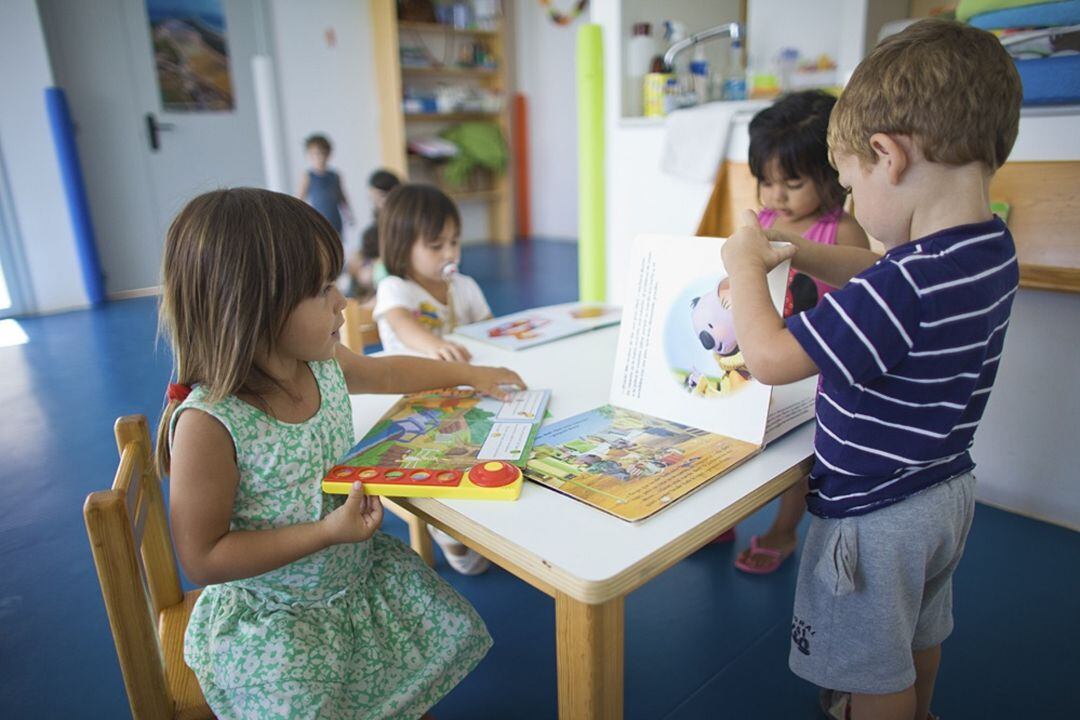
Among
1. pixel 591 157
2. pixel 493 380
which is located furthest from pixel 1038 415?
pixel 591 157

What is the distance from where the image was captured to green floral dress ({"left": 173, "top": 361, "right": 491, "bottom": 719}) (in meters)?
0.75

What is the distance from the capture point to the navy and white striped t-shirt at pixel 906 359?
668 mm

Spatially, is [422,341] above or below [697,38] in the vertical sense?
below

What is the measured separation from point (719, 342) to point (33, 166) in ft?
14.4

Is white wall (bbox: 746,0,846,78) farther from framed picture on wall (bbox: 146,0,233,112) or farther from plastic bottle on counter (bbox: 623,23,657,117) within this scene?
framed picture on wall (bbox: 146,0,233,112)

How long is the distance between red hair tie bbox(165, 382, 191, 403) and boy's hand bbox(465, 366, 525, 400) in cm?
38

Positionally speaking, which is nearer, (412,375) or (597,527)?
(597,527)

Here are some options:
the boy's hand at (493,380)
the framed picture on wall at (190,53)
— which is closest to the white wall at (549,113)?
the framed picture on wall at (190,53)

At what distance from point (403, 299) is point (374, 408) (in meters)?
0.63

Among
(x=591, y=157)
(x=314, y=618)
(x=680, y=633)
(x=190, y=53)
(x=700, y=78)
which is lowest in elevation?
(x=680, y=633)

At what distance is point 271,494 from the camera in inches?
30.7

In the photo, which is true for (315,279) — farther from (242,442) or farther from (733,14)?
(733,14)

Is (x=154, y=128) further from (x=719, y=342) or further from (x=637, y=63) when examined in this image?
(x=719, y=342)

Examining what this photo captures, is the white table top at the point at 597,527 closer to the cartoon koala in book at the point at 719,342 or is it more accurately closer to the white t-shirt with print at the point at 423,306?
the cartoon koala in book at the point at 719,342
